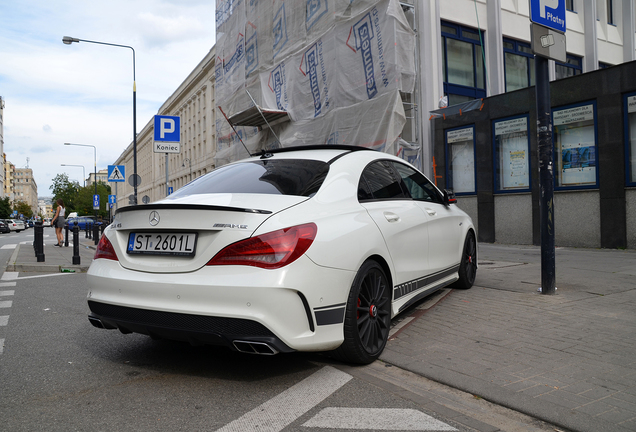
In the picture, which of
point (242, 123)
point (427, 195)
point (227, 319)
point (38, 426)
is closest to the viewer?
point (38, 426)

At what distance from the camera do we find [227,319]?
303 centimetres

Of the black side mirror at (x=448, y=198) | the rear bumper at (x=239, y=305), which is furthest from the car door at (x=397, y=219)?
the black side mirror at (x=448, y=198)

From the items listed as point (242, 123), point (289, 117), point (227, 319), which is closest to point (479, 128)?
point (289, 117)

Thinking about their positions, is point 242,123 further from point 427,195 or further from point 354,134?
point 427,195

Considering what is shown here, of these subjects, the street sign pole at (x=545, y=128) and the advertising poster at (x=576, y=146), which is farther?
the advertising poster at (x=576, y=146)

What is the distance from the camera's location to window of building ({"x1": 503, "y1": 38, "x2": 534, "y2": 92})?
17.2 meters

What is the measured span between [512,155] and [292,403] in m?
11.7

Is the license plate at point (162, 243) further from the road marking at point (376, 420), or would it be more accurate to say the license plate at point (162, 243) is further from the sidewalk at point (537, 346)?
the sidewalk at point (537, 346)

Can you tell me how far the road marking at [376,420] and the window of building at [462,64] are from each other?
14270 mm

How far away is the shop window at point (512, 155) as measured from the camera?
42.2 feet

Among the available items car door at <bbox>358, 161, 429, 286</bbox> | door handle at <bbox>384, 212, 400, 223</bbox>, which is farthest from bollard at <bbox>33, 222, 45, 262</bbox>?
door handle at <bbox>384, 212, 400, 223</bbox>

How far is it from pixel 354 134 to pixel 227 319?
42.0 ft

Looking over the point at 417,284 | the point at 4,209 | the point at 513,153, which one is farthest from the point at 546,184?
the point at 4,209

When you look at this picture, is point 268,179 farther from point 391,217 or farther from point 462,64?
point 462,64
